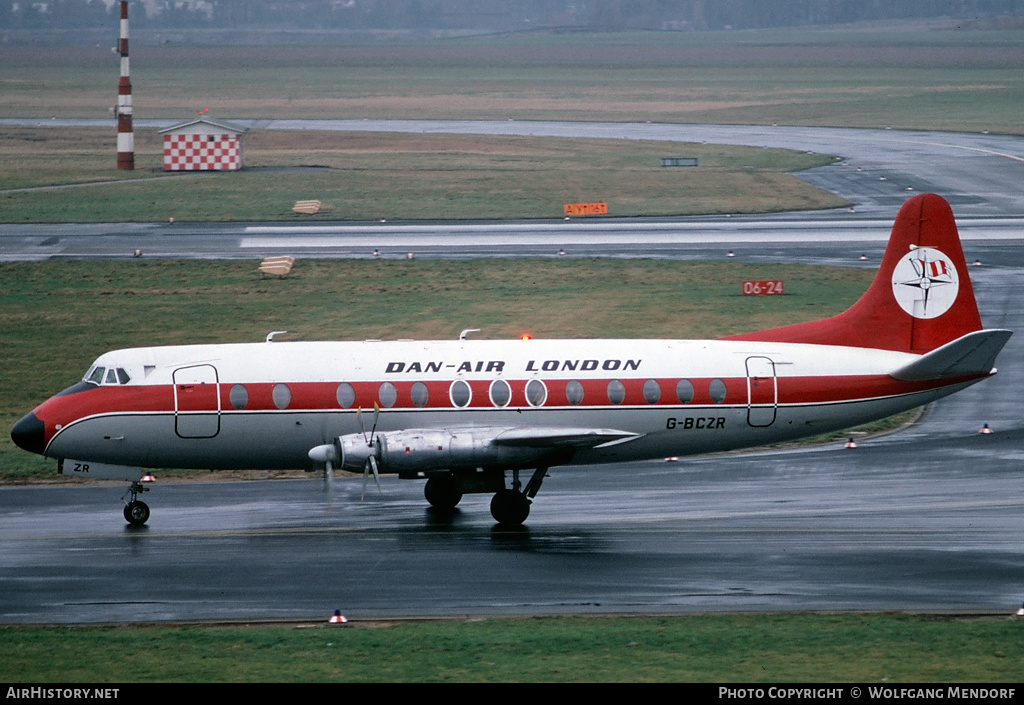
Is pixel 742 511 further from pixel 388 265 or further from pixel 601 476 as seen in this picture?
pixel 388 265

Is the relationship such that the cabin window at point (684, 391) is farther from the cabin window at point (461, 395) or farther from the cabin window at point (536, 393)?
the cabin window at point (461, 395)

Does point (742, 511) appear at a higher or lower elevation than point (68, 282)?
lower

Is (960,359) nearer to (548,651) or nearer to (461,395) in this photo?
(461,395)

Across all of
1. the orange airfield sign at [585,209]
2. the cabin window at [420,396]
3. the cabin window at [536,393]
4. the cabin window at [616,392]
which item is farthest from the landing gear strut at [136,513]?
the orange airfield sign at [585,209]

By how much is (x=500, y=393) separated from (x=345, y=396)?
317 centimetres

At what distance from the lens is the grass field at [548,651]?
18656 millimetres

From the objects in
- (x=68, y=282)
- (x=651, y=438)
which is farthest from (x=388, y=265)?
(x=651, y=438)

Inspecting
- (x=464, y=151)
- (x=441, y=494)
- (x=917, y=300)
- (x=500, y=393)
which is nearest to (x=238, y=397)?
(x=441, y=494)

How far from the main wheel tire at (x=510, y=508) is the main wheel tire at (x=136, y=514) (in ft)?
23.8

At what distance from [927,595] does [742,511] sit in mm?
6076

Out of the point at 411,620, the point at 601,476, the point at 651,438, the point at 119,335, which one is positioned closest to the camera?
the point at 411,620
